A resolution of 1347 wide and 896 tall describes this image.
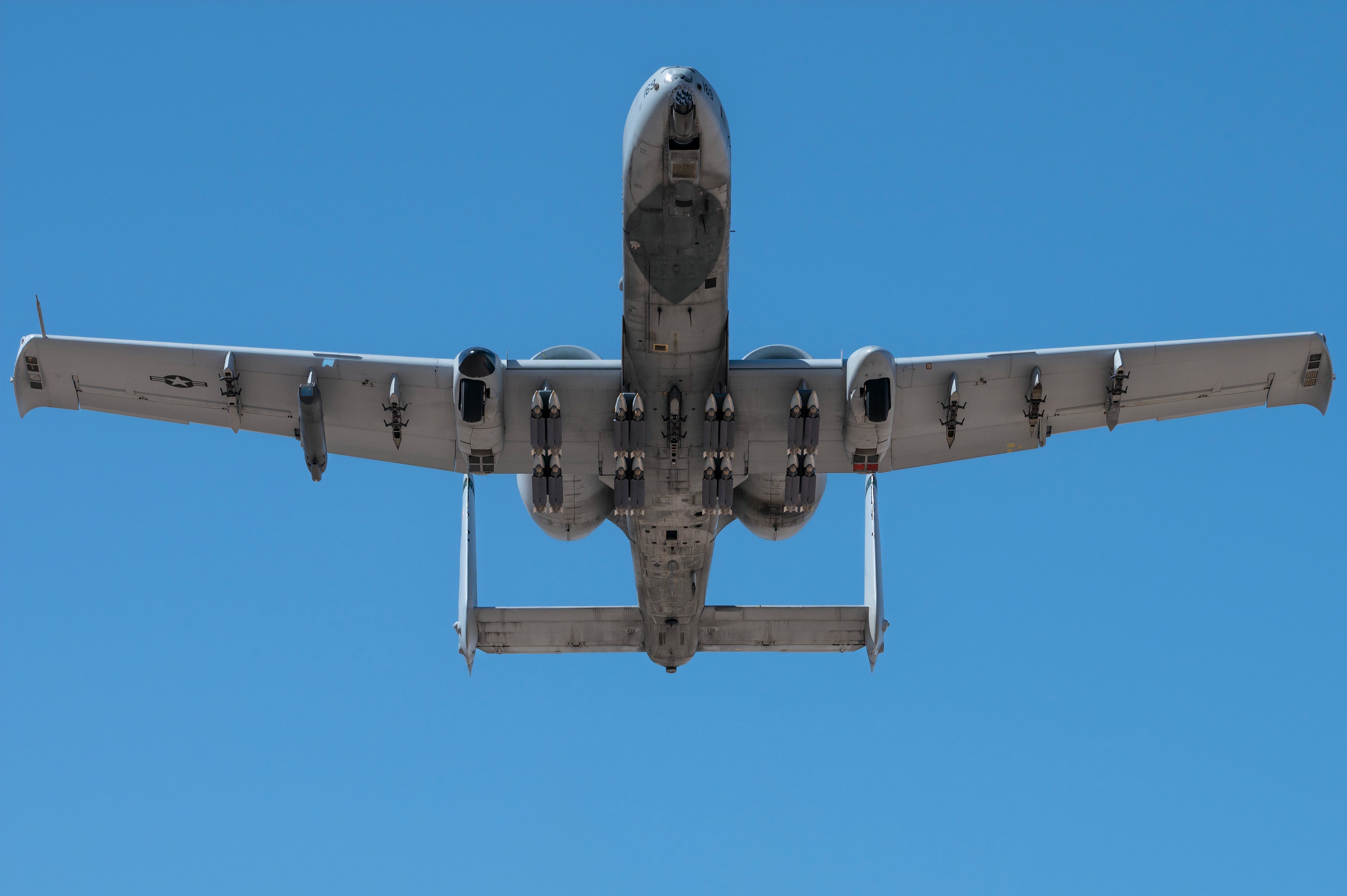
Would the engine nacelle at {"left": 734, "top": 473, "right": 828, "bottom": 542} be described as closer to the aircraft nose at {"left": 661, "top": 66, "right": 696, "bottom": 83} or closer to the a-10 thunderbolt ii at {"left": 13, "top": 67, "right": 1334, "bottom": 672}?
the a-10 thunderbolt ii at {"left": 13, "top": 67, "right": 1334, "bottom": 672}

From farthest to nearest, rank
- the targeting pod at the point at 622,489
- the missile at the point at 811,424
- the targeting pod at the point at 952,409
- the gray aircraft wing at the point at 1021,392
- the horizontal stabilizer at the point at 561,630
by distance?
the horizontal stabilizer at the point at 561,630, the targeting pod at the point at 952,409, the gray aircraft wing at the point at 1021,392, the targeting pod at the point at 622,489, the missile at the point at 811,424

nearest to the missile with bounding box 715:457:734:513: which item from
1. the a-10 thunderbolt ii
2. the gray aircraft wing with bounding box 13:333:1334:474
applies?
the a-10 thunderbolt ii

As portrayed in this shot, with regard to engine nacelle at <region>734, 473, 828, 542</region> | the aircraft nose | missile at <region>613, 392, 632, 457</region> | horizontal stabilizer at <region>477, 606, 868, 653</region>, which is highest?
the aircraft nose

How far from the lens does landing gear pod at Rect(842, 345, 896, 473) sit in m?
27.3

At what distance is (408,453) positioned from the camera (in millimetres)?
30016

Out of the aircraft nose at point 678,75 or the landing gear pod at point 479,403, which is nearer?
the aircraft nose at point 678,75

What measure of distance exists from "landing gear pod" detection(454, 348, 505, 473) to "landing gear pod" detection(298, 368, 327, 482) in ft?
9.46

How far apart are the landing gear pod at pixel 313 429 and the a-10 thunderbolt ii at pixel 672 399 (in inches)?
1.5

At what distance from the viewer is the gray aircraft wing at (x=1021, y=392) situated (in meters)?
28.3

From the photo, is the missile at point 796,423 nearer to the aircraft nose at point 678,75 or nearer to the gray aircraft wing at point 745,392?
the gray aircraft wing at point 745,392

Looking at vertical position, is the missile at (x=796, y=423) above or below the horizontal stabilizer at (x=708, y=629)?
above

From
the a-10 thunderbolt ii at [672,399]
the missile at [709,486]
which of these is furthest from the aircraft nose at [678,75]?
the missile at [709,486]

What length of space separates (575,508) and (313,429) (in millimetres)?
6399

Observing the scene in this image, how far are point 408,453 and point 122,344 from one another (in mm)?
6616
